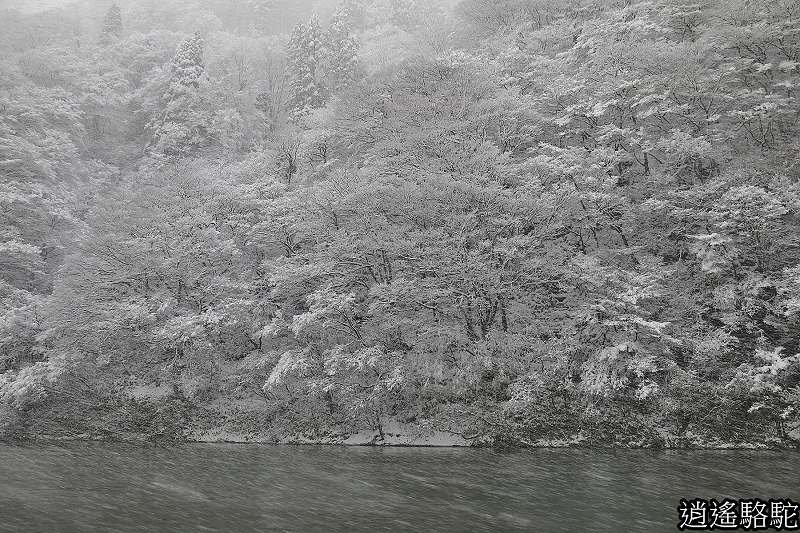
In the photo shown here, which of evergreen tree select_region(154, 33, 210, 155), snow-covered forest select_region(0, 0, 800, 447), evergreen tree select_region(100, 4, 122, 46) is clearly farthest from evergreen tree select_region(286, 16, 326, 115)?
evergreen tree select_region(100, 4, 122, 46)

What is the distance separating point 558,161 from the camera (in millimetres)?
18031

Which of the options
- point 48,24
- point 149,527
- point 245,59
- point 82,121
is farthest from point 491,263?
point 48,24

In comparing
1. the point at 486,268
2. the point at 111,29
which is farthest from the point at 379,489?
the point at 111,29

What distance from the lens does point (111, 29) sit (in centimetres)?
5775

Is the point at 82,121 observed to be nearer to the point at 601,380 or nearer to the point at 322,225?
the point at 322,225

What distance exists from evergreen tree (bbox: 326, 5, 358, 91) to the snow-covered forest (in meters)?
15.0

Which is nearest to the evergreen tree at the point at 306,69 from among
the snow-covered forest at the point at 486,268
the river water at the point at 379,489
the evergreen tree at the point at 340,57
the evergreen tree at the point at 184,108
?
the evergreen tree at the point at 340,57

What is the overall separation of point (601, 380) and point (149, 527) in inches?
472

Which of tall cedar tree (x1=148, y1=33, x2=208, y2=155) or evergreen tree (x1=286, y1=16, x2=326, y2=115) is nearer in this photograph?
evergreen tree (x1=286, y1=16, x2=326, y2=115)

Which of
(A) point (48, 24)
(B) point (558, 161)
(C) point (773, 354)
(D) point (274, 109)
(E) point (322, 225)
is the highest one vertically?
(A) point (48, 24)

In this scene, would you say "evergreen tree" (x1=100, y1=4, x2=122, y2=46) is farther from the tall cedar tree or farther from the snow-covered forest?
Answer: the snow-covered forest

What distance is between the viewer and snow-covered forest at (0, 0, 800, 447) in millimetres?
15977

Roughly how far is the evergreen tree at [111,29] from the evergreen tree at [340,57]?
2451 centimetres

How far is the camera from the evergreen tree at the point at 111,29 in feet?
182
